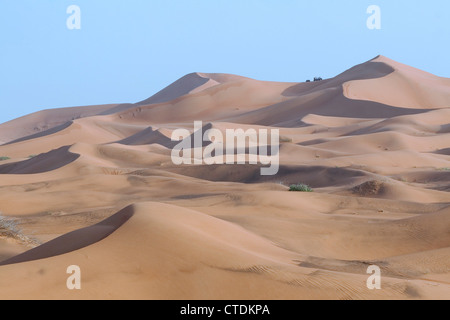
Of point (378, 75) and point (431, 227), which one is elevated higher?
point (378, 75)

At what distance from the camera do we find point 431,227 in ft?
31.1

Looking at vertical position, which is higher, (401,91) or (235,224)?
(401,91)

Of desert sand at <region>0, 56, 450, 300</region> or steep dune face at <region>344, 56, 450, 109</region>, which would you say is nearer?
desert sand at <region>0, 56, 450, 300</region>

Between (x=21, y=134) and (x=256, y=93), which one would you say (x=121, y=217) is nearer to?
(x=256, y=93)

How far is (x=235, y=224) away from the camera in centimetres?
909

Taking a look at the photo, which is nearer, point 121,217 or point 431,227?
point 121,217

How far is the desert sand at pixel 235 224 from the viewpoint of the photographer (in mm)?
5527

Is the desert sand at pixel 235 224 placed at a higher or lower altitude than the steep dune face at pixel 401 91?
lower

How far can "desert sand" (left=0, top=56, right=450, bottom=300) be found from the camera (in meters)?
5.53

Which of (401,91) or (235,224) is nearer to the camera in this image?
(235,224)

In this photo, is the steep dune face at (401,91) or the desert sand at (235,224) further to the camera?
the steep dune face at (401,91)

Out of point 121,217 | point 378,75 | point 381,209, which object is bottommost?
point 381,209

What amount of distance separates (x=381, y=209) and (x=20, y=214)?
6887mm

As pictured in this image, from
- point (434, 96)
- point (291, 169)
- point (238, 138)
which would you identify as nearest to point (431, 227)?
point (291, 169)
